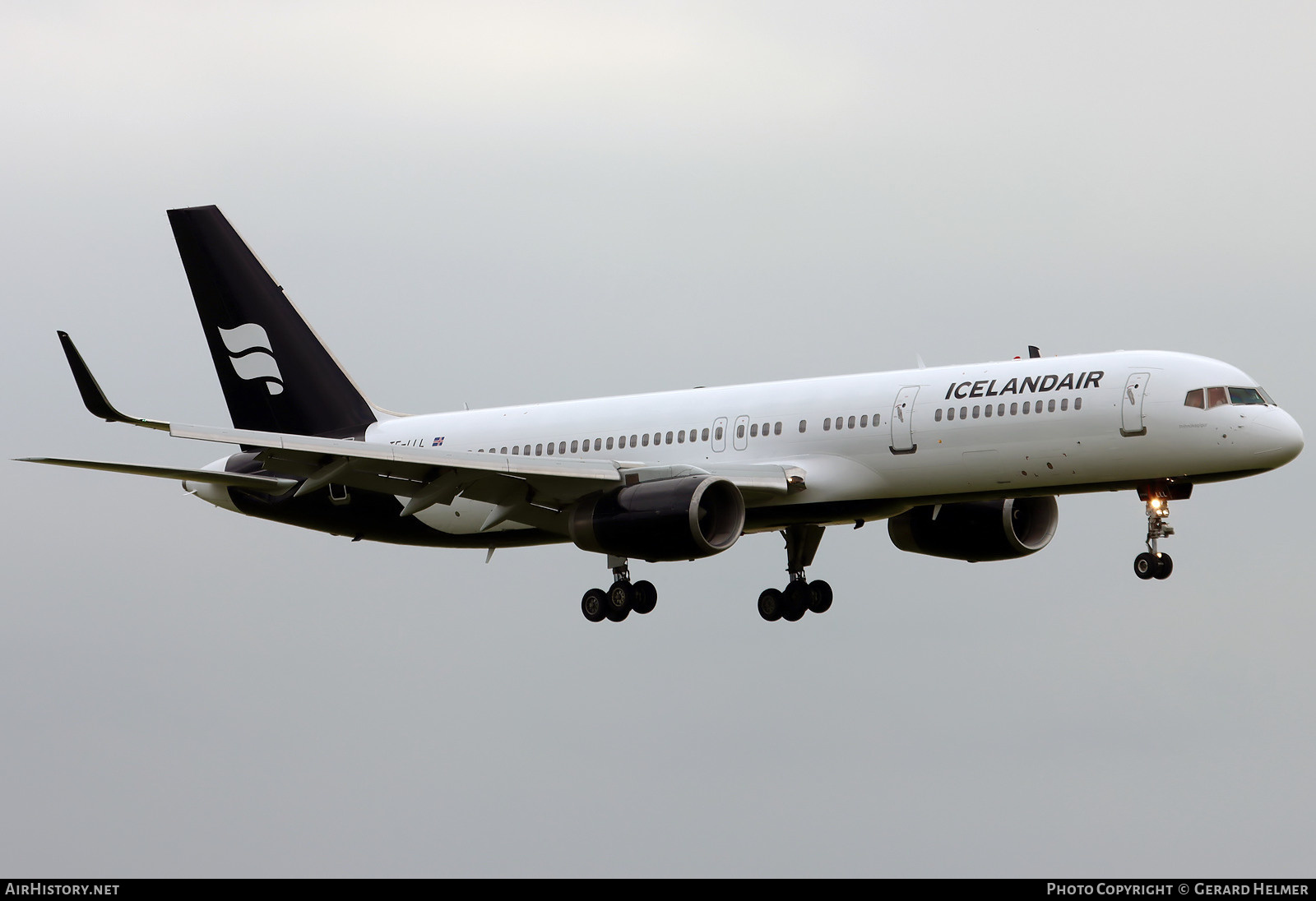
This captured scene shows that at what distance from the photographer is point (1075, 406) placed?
124 feet

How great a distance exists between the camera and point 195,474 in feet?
140

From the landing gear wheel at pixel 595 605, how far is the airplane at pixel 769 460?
0.14 ft

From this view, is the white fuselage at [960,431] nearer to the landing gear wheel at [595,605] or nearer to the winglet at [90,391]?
the landing gear wheel at [595,605]

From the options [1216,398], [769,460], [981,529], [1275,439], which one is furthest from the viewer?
[981,529]

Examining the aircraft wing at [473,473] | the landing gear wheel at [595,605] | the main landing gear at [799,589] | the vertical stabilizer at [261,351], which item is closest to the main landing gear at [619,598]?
the landing gear wheel at [595,605]

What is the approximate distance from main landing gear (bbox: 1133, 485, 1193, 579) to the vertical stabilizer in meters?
21.3

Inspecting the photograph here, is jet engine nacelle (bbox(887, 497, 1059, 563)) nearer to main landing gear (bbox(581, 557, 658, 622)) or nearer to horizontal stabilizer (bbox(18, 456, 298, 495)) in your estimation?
main landing gear (bbox(581, 557, 658, 622))

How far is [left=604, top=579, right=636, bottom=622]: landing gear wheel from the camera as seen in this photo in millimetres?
43156

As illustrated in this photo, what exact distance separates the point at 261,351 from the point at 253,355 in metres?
0.25

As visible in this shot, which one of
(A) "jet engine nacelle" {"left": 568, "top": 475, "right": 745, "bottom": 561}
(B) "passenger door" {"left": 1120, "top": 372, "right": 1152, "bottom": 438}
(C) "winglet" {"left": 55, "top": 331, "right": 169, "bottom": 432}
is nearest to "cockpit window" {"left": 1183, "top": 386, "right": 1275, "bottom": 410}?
(B) "passenger door" {"left": 1120, "top": 372, "right": 1152, "bottom": 438}

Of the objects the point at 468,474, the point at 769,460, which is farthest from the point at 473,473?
the point at 769,460

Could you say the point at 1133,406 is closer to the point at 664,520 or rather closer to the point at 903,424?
the point at 903,424

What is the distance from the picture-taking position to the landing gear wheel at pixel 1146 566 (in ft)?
126

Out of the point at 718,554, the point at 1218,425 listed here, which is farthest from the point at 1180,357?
the point at 718,554
